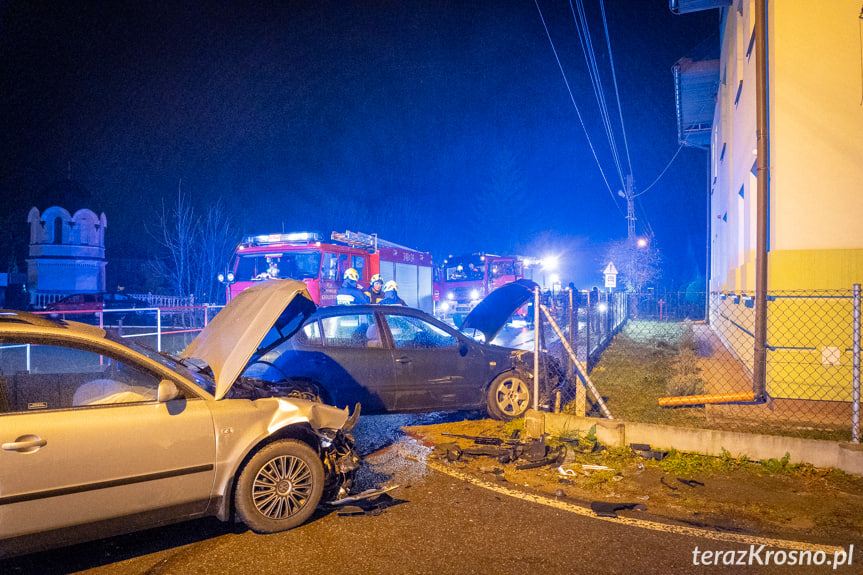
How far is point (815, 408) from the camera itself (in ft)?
22.9

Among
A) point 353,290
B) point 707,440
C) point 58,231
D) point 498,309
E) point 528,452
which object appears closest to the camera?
point 707,440

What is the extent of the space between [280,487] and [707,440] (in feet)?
13.7

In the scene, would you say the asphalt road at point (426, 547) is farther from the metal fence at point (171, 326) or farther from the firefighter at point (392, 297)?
the metal fence at point (171, 326)

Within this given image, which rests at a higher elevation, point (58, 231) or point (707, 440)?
point (58, 231)

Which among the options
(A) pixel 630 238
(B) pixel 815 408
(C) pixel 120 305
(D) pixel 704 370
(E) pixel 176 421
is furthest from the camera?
(A) pixel 630 238

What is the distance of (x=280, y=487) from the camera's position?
155 inches

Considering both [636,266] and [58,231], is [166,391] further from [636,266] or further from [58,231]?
[58,231]

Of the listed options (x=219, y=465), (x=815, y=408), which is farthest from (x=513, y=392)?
(x=219, y=465)

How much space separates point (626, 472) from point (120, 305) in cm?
2848

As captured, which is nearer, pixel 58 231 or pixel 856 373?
pixel 856 373

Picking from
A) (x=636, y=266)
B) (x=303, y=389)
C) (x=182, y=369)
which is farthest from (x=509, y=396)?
(x=636, y=266)

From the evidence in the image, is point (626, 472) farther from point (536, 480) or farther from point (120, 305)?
point (120, 305)

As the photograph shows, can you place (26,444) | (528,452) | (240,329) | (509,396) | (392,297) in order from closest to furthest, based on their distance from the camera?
(26,444) < (240,329) < (528,452) < (509,396) < (392,297)

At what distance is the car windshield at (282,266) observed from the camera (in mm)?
14094
